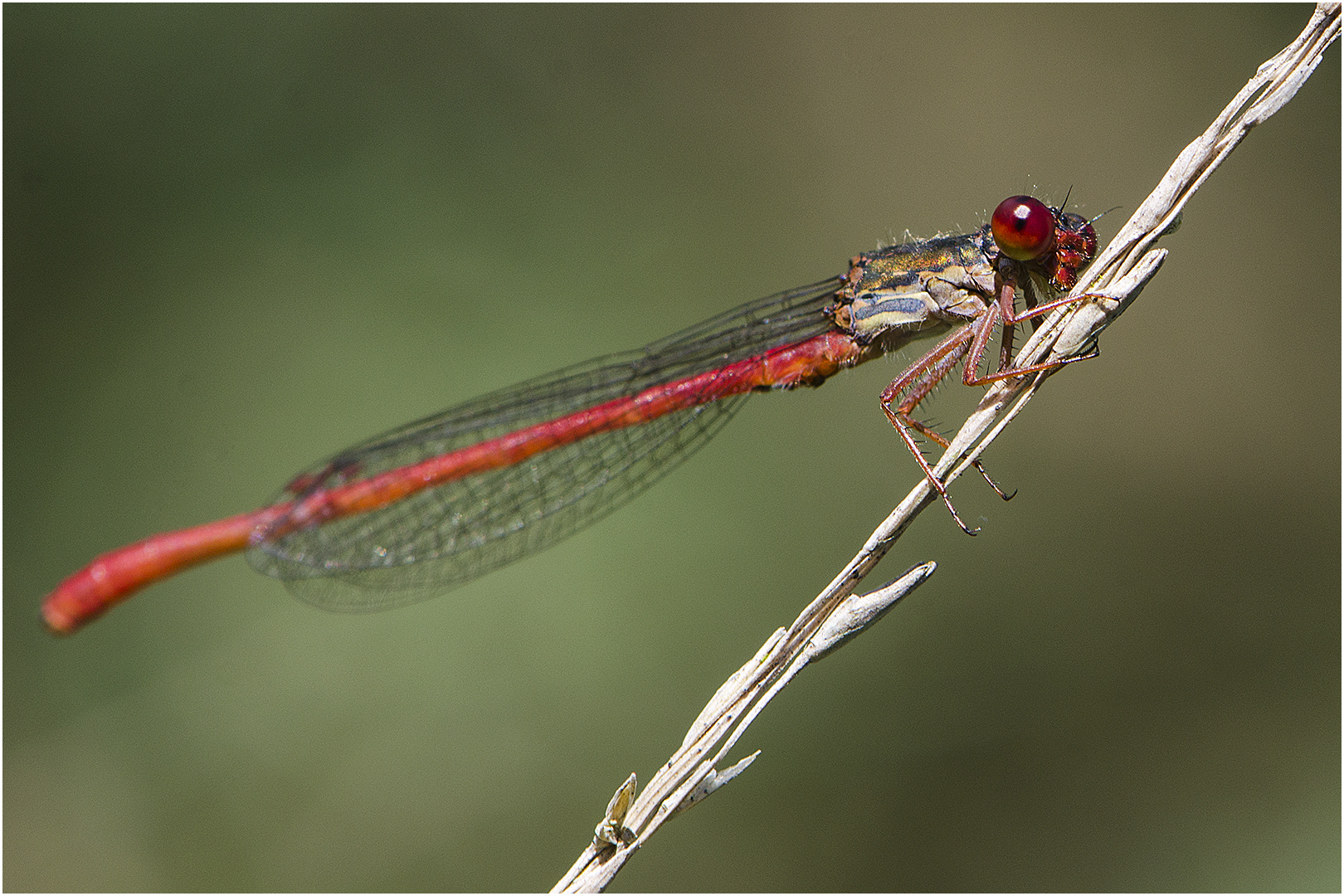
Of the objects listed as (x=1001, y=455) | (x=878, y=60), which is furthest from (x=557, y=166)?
(x=1001, y=455)

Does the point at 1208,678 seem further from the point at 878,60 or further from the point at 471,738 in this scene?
the point at 878,60

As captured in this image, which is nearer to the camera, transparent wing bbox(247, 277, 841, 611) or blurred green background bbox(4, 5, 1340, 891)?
transparent wing bbox(247, 277, 841, 611)

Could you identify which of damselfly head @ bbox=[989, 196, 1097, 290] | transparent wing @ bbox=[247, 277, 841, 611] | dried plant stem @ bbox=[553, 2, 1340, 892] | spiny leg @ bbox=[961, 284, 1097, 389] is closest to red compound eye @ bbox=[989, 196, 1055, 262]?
damselfly head @ bbox=[989, 196, 1097, 290]

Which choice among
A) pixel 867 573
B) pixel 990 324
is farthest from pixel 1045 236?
pixel 867 573

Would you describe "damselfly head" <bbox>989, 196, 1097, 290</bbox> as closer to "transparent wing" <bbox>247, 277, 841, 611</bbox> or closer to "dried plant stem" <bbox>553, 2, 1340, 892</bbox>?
"dried plant stem" <bbox>553, 2, 1340, 892</bbox>

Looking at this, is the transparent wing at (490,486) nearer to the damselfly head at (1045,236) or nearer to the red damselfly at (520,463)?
the red damselfly at (520,463)
